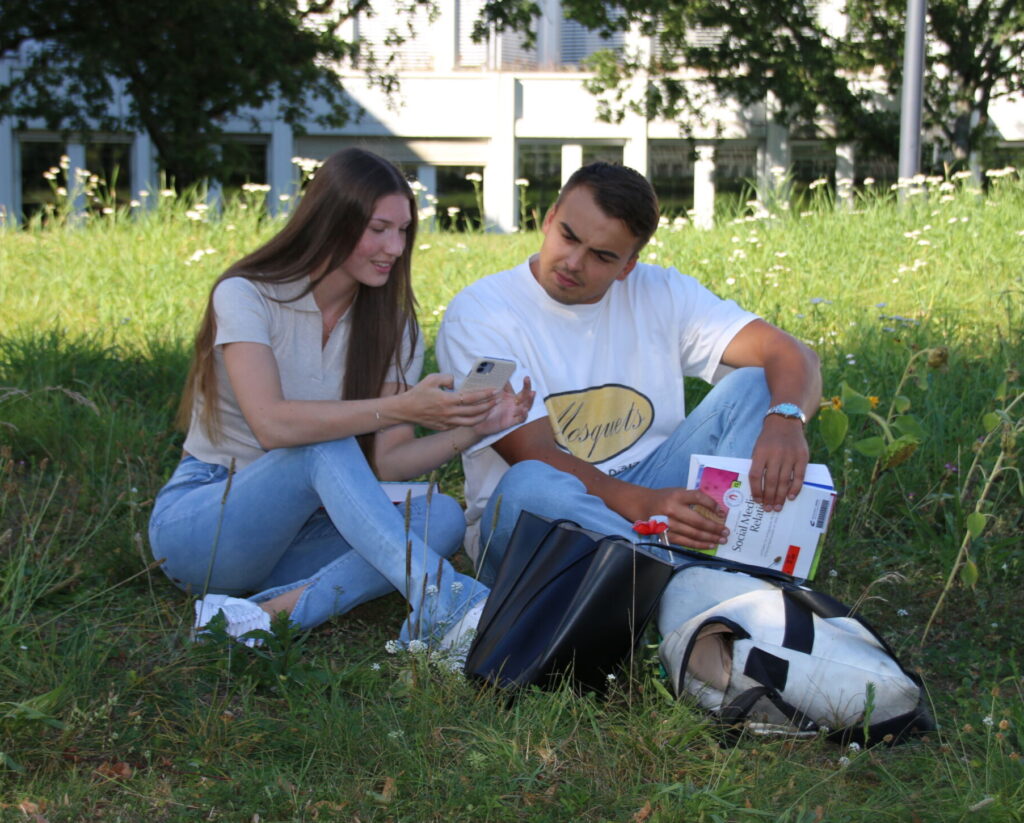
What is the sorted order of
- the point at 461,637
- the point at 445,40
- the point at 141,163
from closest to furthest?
1. the point at 461,637
2. the point at 141,163
3. the point at 445,40

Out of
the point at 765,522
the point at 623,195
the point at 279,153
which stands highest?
the point at 279,153

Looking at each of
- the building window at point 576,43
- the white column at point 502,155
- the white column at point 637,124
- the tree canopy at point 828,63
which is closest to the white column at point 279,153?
the white column at point 502,155

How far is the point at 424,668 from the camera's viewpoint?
2.56 meters

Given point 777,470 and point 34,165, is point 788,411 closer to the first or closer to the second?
point 777,470

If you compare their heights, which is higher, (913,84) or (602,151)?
(602,151)

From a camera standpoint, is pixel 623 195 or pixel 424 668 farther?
pixel 623 195

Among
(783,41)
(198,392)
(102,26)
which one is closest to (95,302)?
(198,392)

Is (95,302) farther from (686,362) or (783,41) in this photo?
(783,41)

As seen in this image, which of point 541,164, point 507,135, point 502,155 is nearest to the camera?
point 507,135

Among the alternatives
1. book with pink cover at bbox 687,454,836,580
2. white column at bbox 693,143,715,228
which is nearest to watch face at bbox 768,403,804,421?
book with pink cover at bbox 687,454,836,580

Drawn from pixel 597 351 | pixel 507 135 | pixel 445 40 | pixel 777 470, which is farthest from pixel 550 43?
pixel 777 470

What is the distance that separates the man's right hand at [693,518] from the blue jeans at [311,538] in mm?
523

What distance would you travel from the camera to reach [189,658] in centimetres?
268

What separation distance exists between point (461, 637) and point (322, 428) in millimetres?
642
